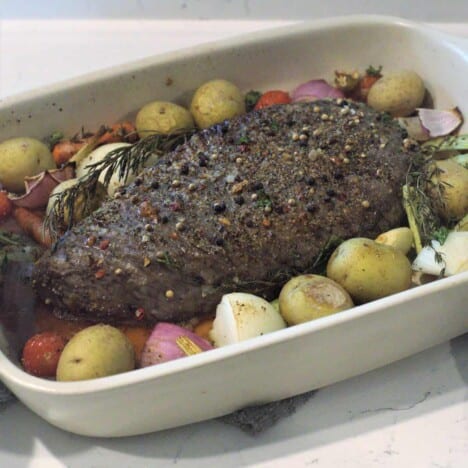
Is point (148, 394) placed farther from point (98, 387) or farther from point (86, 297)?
point (86, 297)

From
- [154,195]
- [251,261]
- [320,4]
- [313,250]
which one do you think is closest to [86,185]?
[154,195]

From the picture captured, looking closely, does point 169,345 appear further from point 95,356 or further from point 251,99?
point 251,99

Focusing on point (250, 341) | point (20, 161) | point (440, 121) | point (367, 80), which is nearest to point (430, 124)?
point (440, 121)

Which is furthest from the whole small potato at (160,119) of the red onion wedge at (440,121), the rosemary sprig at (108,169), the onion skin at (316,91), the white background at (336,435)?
the white background at (336,435)

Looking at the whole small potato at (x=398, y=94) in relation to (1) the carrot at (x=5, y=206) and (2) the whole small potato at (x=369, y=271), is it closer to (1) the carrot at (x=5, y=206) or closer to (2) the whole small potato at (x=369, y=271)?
(2) the whole small potato at (x=369, y=271)

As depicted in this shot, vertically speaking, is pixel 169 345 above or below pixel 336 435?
above

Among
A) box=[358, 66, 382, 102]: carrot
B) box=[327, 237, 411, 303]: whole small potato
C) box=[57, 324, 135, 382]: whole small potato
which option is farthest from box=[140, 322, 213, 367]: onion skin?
box=[358, 66, 382, 102]: carrot
